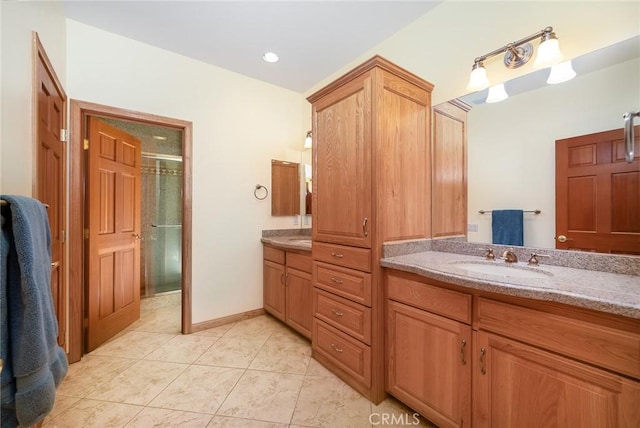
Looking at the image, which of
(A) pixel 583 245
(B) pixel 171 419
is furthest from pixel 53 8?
(A) pixel 583 245

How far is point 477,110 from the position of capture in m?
1.72

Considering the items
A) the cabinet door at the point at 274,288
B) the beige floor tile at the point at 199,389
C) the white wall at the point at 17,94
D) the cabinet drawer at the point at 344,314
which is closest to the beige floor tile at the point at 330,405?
the cabinet drawer at the point at 344,314

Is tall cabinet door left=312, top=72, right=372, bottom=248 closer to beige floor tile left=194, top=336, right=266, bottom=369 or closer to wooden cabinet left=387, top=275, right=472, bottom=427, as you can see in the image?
wooden cabinet left=387, top=275, right=472, bottom=427

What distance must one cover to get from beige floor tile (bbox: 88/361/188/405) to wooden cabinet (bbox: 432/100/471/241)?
219 centimetres

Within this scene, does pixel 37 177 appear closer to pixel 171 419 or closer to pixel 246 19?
pixel 171 419

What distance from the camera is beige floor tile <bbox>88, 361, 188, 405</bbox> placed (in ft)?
5.36

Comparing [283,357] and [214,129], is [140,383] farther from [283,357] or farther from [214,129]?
[214,129]

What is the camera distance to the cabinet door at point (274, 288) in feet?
8.64

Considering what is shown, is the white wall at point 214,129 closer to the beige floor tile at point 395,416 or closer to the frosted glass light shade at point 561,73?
the beige floor tile at point 395,416

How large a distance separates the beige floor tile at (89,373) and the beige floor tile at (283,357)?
1006 millimetres

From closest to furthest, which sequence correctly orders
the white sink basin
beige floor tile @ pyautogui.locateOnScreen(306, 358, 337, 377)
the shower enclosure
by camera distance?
the white sink basin → beige floor tile @ pyautogui.locateOnScreen(306, 358, 337, 377) → the shower enclosure

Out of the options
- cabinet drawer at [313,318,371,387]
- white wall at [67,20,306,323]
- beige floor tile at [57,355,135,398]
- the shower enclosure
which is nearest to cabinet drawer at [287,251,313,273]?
cabinet drawer at [313,318,371,387]

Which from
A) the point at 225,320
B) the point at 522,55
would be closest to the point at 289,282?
the point at 225,320

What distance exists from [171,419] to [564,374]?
6.24 feet
